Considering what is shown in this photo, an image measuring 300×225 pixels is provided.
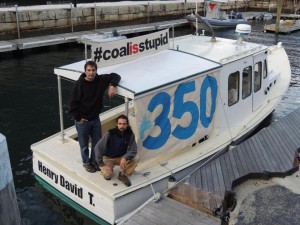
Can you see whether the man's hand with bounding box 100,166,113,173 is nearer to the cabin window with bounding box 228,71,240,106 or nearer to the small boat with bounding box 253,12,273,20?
the cabin window with bounding box 228,71,240,106

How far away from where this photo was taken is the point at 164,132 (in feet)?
24.3

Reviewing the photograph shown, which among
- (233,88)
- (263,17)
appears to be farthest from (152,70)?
(263,17)

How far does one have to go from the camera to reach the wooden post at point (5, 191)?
4637 millimetres

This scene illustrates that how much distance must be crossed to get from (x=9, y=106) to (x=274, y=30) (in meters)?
24.8

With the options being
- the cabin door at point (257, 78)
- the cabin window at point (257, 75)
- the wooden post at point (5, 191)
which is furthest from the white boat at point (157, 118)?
the wooden post at point (5, 191)

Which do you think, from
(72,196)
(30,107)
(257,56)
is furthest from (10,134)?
(257,56)

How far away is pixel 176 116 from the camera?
756 cm

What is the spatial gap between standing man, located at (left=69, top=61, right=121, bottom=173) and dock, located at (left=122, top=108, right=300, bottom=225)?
1772 mm

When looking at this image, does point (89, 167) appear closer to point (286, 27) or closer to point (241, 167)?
point (241, 167)

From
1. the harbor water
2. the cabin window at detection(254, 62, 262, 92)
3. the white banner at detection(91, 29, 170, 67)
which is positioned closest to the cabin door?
the cabin window at detection(254, 62, 262, 92)

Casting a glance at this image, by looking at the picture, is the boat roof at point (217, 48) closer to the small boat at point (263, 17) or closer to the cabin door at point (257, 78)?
the cabin door at point (257, 78)

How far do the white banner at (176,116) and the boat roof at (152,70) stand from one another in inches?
6.8

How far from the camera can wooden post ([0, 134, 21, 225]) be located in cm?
464

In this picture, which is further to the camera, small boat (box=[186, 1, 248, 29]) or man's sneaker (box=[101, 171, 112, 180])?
small boat (box=[186, 1, 248, 29])
